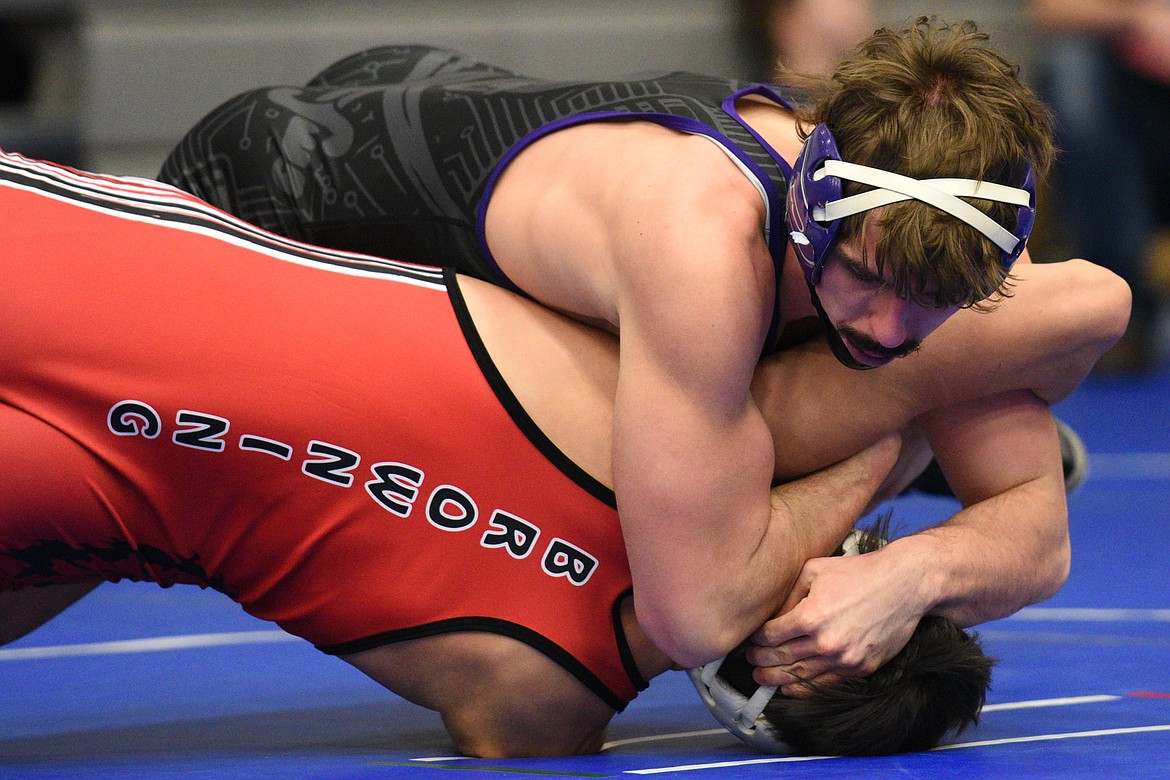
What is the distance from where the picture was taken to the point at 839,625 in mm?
2676

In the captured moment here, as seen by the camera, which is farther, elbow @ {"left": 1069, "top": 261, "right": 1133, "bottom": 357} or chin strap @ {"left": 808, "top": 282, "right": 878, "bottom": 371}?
elbow @ {"left": 1069, "top": 261, "right": 1133, "bottom": 357}

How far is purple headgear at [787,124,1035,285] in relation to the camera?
2467mm

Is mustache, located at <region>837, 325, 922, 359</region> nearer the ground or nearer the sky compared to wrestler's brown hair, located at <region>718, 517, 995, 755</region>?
nearer the sky

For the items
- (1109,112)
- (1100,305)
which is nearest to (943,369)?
(1100,305)

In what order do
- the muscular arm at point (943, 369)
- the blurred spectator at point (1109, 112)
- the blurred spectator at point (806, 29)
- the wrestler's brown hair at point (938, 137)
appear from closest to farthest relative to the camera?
the wrestler's brown hair at point (938, 137) < the muscular arm at point (943, 369) < the blurred spectator at point (806, 29) < the blurred spectator at point (1109, 112)

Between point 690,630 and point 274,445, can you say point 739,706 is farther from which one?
point 274,445

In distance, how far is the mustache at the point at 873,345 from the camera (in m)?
2.59

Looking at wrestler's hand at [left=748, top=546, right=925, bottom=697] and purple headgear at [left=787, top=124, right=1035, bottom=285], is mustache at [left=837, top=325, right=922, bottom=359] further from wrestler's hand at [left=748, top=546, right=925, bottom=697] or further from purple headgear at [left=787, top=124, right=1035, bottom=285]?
wrestler's hand at [left=748, top=546, right=925, bottom=697]

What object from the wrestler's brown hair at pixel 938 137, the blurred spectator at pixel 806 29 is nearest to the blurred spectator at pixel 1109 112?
the blurred spectator at pixel 806 29

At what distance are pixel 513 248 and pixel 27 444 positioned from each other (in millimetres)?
823

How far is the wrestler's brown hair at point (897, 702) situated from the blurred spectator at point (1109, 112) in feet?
17.6

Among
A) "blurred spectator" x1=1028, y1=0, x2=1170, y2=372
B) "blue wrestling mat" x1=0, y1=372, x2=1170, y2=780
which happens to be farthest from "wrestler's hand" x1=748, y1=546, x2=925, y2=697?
"blurred spectator" x1=1028, y1=0, x2=1170, y2=372

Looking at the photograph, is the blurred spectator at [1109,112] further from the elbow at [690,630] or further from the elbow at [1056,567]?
the elbow at [690,630]

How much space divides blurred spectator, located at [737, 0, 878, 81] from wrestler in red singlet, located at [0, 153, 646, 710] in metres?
4.28
